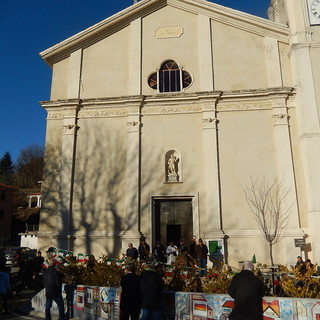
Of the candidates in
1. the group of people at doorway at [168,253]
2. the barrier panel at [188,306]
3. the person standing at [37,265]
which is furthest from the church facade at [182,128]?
the barrier panel at [188,306]

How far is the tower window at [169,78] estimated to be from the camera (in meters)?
19.1

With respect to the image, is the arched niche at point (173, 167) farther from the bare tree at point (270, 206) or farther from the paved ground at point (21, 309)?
the paved ground at point (21, 309)

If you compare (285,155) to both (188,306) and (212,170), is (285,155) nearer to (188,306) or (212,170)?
(212,170)

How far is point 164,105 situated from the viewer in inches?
732

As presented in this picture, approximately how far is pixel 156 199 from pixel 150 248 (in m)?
2.55

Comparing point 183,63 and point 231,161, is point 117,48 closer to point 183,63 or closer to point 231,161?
point 183,63

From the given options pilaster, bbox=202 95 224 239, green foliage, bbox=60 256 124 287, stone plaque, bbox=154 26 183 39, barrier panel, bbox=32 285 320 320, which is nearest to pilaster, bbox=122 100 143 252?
pilaster, bbox=202 95 224 239

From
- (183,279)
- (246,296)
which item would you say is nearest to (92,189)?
(183,279)

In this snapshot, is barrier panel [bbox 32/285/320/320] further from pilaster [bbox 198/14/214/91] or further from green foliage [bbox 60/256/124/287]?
pilaster [bbox 198/14/214/91]

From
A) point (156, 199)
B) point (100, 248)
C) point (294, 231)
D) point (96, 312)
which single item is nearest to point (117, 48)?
point (156, 199)

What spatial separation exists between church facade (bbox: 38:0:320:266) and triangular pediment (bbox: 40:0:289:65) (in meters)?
0.06

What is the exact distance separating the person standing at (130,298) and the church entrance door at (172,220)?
10950mm

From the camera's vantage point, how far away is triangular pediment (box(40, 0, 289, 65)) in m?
18.8

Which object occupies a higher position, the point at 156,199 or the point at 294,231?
the point at 156,199
